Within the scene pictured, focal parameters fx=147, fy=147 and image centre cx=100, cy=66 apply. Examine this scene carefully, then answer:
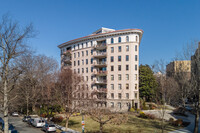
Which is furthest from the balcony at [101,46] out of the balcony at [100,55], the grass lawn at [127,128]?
the grass lawn at [127,128]

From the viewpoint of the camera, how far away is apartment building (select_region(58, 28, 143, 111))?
42156mm

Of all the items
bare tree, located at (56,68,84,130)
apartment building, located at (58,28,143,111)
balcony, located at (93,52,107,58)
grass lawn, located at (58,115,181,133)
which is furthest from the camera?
balcony, located at (93,52,107,58)

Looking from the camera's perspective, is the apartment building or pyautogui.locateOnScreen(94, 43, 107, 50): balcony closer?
the apartment building

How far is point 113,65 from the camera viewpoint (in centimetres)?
4434

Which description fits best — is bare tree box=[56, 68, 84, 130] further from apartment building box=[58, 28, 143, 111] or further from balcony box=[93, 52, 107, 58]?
balcony box=[93, 52, 107, 58]

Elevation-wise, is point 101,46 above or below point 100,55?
above

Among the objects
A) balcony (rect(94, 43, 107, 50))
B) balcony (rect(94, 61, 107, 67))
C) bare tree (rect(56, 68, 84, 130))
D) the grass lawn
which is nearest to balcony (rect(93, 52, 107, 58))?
balcony (rect(94, 43, 107, 50))

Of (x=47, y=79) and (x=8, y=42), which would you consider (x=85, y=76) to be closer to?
(x=47, y=79)

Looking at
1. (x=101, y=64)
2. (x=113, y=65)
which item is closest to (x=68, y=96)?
(x=101, y=64)

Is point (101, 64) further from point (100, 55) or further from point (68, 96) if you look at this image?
point (68, 96)

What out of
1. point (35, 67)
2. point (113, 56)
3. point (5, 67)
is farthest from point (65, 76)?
point (5, 67)

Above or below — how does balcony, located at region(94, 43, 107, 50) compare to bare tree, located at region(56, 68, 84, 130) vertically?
above

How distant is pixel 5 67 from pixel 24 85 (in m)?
26.6

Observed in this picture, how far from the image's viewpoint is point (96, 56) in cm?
4625
